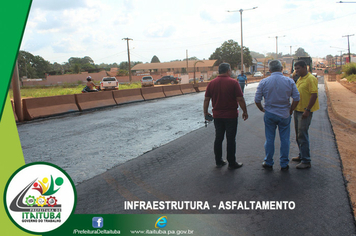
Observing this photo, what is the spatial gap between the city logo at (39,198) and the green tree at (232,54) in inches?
3504

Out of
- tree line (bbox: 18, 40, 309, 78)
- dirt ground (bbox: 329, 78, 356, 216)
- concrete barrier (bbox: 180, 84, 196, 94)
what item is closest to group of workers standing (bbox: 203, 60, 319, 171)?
dirt ground (bbox: 329, 78, 356, 216)

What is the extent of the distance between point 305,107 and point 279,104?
56 centimetres

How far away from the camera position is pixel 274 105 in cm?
534

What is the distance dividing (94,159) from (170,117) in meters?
6.09

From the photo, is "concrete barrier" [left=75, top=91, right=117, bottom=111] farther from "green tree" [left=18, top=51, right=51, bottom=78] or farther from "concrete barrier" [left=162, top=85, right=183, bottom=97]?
"green tree" [left=18, top=51, right=51, bottom=78]

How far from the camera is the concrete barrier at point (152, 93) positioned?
2044cm

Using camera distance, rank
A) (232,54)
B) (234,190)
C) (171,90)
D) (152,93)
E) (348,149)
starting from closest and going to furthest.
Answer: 1. (234,190)
2. (348,149)
3. (152,93)
4. (171,90)
5. (232,54)

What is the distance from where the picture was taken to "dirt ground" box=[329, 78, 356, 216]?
463 centimetres

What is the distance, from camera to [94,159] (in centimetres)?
649

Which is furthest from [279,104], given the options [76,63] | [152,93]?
[76,63]

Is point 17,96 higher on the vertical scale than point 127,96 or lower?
higher

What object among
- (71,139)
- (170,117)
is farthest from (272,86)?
(170,117)

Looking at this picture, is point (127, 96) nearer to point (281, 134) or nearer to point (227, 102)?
point (227, 102)

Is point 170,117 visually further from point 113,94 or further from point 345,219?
point 345,219
